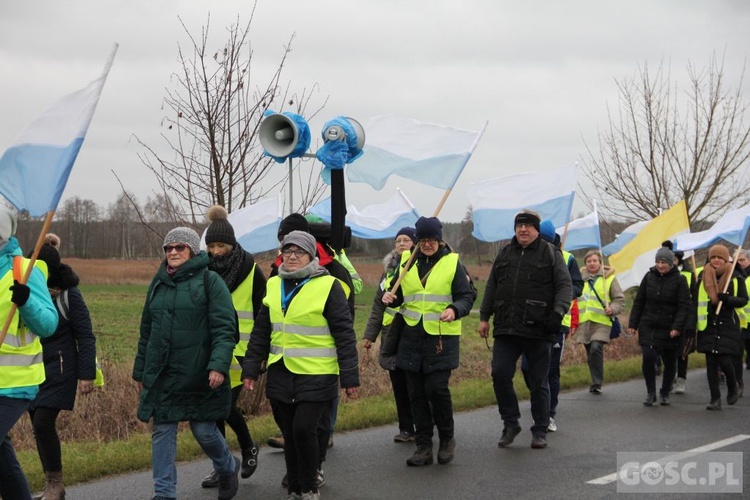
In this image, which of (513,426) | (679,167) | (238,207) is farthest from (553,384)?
(679,167)

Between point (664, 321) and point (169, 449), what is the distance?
279 inches

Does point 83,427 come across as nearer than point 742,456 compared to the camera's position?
No

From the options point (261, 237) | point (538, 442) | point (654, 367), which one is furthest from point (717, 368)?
point (261, 237)

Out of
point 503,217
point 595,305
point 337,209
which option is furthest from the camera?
point 595,305

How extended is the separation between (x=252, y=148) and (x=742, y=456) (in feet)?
18.7

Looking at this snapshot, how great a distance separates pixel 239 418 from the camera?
7.18 metres

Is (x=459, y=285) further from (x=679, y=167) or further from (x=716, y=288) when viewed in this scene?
(x=679, y=167)

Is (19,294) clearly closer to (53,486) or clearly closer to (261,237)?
(53,486)

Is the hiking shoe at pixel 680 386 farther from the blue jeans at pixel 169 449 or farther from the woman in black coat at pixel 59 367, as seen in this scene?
the woman in black coat at pixel 59 367

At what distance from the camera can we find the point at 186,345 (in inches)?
238

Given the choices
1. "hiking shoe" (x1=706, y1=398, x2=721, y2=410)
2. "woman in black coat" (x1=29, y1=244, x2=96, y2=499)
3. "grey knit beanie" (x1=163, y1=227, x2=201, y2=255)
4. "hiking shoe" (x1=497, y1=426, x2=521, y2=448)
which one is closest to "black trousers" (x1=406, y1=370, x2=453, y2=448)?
"hiking shoe" (x1=497, y1=426, x2=521, y2=448)

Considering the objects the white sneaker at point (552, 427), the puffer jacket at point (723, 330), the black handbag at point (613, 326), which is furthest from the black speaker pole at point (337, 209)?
the black handbag at point (613, 326)

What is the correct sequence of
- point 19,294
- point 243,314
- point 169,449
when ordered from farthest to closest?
1. point 243,314
2. point 169,449
3. point 19,294

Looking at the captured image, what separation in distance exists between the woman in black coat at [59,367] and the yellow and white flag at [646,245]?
32.3ft
